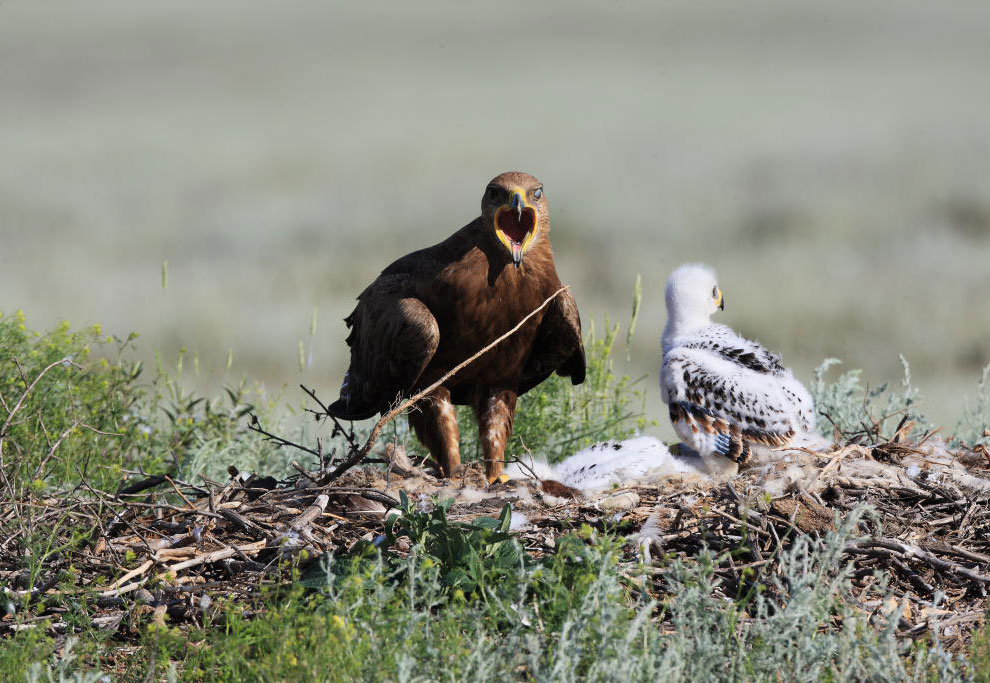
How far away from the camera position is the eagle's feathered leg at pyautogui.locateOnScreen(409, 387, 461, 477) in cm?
568

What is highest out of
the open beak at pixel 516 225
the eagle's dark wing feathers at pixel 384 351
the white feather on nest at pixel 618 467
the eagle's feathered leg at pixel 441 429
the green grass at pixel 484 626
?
the open beak at pixel 516 225

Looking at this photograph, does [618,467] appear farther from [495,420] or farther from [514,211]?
[514,211]

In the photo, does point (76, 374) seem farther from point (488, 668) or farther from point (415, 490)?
point (488, 668)

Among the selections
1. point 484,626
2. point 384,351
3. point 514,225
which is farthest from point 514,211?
point 484,626

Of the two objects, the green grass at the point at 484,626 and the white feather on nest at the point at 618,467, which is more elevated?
the white feather on nest at the point at 618,467

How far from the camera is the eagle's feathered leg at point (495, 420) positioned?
5754 millimetres

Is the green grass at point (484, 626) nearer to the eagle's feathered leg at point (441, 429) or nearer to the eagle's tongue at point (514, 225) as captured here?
the eagle's feathered leg at point (441, 429)

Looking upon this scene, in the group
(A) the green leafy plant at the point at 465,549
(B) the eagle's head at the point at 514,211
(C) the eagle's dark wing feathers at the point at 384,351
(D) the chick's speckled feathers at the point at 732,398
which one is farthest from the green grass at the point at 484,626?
(B) the eagle's head at the point at 514,211

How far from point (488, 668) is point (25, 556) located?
1.90m

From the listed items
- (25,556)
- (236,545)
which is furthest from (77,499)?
(236,545)

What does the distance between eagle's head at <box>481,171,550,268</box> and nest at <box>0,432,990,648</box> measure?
1031 millimetres

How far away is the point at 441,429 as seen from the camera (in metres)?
5.69

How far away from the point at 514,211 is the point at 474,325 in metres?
0.53

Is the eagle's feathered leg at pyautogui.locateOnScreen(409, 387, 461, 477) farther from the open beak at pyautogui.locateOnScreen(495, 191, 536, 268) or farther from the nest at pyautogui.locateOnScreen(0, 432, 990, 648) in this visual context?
the open beak at pyautogui.locateOnScreen(495, 191, 536, 268)
